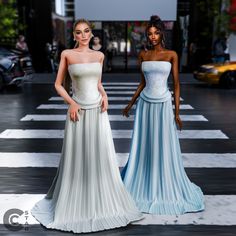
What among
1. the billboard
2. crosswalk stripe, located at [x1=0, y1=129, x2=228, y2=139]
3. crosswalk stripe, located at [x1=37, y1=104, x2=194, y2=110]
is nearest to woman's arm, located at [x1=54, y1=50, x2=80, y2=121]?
crosswalk stripe, located at [x1=0, y1=129, x2=228, y2=139]

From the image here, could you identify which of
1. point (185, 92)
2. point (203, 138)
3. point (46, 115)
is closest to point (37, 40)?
point (185, 92)

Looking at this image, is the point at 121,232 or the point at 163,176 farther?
the point at 163,176

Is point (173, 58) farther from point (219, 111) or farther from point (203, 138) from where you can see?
point (219, 111)

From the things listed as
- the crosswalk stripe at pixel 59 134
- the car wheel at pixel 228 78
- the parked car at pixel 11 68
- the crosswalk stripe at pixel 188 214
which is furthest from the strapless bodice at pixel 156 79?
the car wheel at pixel 228 78

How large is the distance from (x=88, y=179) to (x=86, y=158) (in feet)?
0.66

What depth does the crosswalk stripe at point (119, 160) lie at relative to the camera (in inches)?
256

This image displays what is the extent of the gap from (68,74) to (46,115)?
6.80 m

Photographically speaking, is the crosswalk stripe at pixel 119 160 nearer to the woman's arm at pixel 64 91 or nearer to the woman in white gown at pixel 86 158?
the woman in white gown at pixel 86 158

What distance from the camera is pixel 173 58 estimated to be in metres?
4.45

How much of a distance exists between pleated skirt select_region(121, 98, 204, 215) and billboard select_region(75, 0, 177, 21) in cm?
1752

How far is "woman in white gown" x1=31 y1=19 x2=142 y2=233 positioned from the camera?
13.0 ft

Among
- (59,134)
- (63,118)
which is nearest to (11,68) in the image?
(63,118)

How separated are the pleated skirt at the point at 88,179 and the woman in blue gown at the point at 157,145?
537 millimetres

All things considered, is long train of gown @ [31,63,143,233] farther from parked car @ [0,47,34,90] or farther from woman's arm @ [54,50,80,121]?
parked car @ [0,47,34,90]
